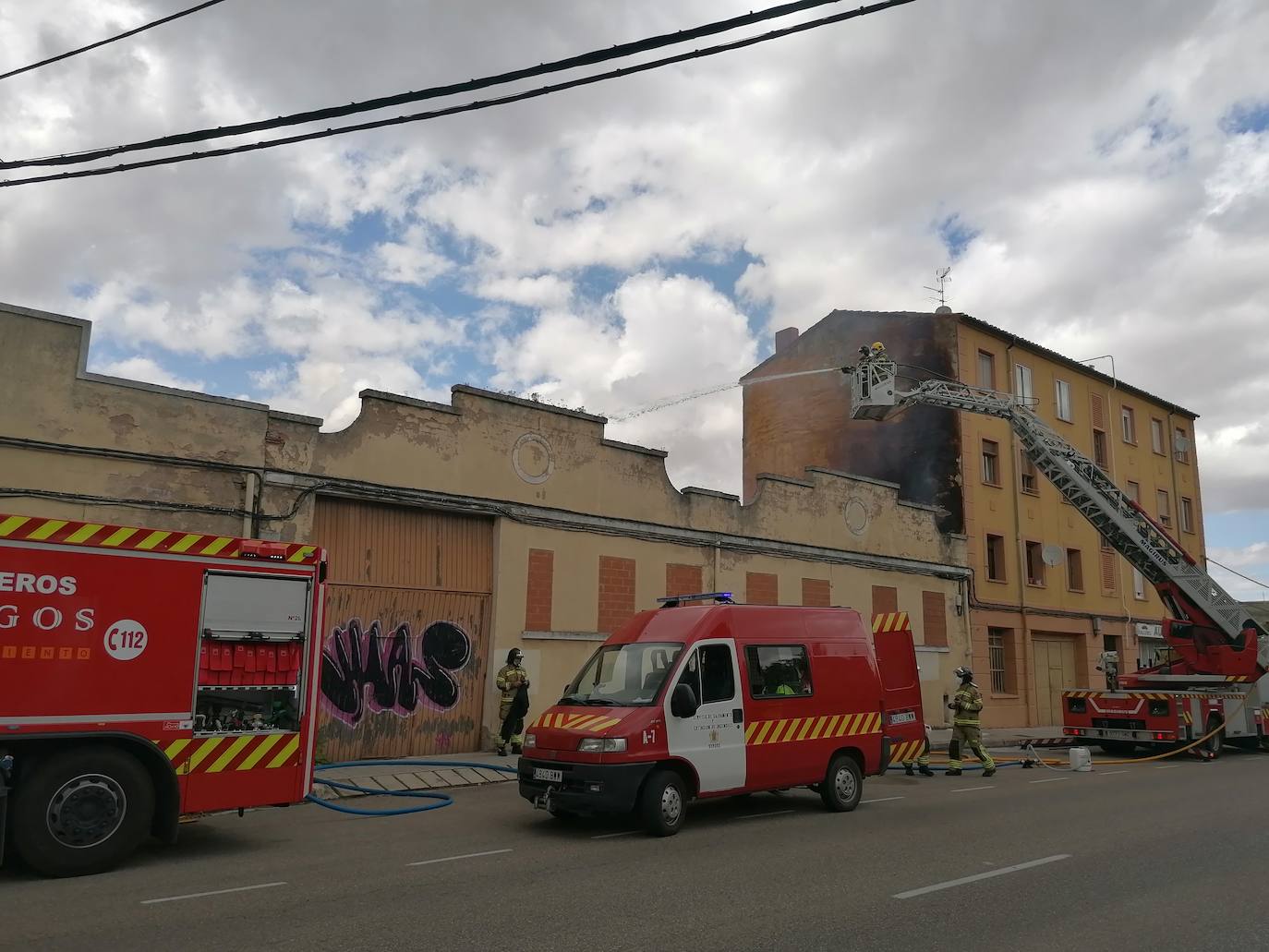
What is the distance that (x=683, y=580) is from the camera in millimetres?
19172

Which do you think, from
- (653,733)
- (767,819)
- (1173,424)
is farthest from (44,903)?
(1173,424)

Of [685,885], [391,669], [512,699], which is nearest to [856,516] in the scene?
[512,699]

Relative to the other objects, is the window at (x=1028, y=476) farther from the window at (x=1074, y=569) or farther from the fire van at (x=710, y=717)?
the fire van at (x=710, y=717)

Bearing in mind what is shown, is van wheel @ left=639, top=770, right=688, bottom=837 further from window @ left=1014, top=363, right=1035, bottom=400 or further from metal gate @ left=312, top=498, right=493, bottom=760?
window @ left=1014, top=363, right=1035, bottom=400

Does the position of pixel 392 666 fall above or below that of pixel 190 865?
above

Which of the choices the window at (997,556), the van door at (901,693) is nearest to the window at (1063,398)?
the window at (997,556)

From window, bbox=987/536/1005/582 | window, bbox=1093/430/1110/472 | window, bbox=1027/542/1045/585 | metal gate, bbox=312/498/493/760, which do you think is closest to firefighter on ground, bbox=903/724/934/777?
metal gate, bbox=312/498/493/760

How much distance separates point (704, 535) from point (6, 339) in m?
12.3

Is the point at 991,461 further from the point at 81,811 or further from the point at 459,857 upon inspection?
the point at 81,811

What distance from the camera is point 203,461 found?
13.7 m

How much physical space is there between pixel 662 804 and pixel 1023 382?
2454 cm

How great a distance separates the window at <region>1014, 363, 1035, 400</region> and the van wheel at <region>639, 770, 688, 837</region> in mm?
23448

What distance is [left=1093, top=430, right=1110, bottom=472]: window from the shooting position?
31.8 m

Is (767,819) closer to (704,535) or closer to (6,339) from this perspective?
(704,535)
